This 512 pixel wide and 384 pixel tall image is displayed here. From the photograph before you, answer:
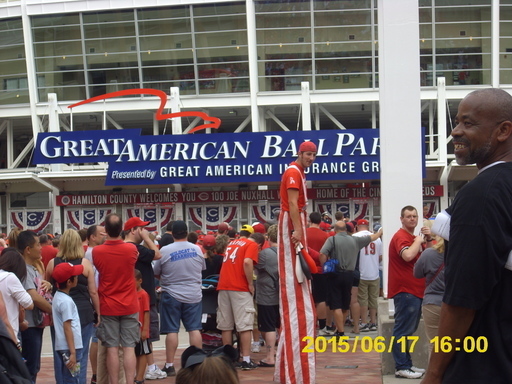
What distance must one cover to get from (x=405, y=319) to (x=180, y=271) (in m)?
3.12

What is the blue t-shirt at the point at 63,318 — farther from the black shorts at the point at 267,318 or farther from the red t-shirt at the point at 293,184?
the black shorts at the point at 267,318

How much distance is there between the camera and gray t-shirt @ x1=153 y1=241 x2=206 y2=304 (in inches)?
391

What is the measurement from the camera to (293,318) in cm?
798

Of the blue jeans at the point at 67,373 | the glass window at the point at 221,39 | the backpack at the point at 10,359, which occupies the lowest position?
the blue jeans at the point at 67,373

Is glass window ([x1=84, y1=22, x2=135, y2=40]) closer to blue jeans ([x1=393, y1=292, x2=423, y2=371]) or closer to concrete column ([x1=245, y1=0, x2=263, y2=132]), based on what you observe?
concrete column ([x1=245, y1=0, x2=263, y2=132])

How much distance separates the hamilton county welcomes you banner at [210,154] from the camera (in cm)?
3033

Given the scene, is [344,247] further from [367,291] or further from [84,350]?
[84,350]

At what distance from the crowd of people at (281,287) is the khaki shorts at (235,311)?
2cm

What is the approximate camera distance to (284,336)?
8039mm

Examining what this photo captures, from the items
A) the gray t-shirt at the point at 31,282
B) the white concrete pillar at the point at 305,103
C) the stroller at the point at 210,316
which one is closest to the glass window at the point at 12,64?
the white concrete pillar at the point at 305,103

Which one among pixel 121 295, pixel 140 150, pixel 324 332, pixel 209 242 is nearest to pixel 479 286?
pixel 121 295

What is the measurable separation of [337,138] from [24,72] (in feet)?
54.1

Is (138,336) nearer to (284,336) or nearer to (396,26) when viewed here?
(284,336)

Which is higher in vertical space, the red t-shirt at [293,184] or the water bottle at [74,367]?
the red t-shirt at [293,184]
